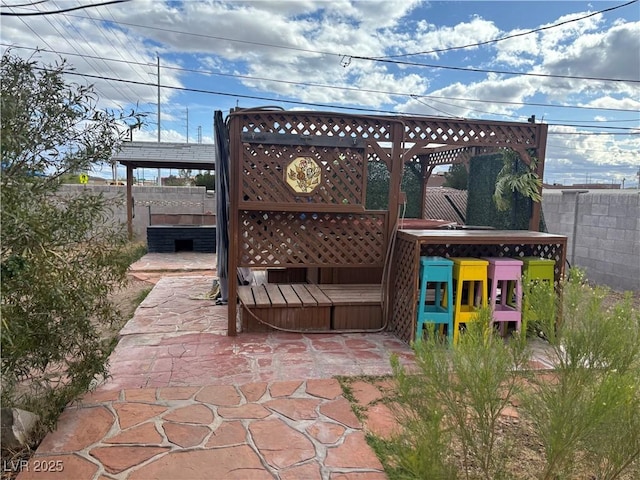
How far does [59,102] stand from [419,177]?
6656mm

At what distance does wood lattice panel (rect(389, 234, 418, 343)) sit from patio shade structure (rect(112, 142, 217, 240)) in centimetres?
654

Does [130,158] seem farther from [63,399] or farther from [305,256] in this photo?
[63,399]

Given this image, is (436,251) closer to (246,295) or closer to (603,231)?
(246,295)

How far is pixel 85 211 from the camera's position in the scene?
2.17 metres

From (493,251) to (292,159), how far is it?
2.09 m

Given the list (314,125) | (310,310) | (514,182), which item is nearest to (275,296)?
(310,310)

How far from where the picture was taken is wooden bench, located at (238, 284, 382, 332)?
3.91 m

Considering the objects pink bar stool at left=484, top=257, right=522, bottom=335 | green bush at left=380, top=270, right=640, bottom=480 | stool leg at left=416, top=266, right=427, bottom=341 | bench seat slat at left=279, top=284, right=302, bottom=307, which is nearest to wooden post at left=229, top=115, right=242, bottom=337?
bench seat slat at left=279, top=284, right=302, bottom=307

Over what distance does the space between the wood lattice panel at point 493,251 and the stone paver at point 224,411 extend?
3.05 ft

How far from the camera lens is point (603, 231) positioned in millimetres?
6473

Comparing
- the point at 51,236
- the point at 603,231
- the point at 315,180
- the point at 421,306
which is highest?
the point at 315,180

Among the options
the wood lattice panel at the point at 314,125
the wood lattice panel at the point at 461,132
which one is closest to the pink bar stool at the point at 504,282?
the wood lattice panel at the point at 461,132

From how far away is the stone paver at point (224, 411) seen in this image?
196cm

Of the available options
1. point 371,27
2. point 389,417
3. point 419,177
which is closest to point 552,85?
point 371,27
